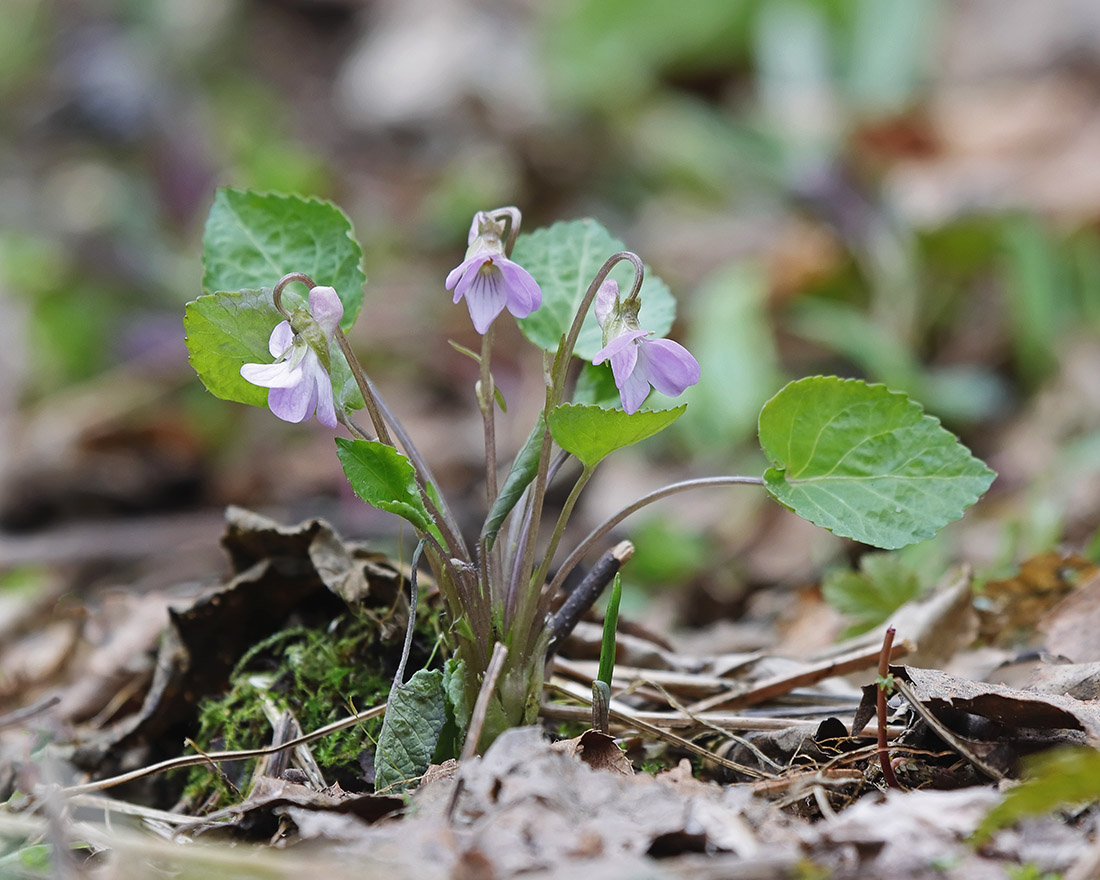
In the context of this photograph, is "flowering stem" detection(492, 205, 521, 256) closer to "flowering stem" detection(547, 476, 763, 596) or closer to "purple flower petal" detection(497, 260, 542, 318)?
"purple flower petal" detection(497, 260, 542, 318)

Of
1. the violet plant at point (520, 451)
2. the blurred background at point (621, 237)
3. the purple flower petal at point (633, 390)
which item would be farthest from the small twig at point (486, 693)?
the blurred background at point (621, 237)

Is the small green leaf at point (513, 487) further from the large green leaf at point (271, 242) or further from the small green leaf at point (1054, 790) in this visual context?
the small green leaf at point (1054, 790)

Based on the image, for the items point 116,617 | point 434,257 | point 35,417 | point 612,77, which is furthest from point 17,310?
point 116,617

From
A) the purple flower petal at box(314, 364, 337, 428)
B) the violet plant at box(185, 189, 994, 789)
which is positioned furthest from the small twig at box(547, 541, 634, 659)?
the purple flower petal at box(314, 364, 337, 428)

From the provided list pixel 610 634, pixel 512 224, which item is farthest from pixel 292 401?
pixel 610 634

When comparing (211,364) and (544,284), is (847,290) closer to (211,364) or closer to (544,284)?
(544,284)

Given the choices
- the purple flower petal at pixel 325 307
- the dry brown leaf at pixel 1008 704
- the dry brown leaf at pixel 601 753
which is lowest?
the dry brown leaf at pixel 601 753
